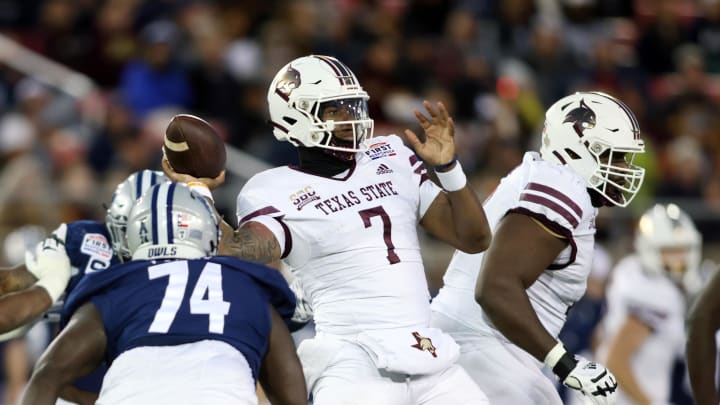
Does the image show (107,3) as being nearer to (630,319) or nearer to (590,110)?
(630,319)

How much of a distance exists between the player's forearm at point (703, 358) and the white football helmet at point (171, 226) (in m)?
1.79

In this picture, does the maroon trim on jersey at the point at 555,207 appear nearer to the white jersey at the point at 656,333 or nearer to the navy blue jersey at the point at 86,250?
the navy blue jersey at the point at 86,250

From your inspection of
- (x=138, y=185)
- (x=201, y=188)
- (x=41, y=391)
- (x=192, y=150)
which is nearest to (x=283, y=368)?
(x=41, y=391)

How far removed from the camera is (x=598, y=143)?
15.9 feet

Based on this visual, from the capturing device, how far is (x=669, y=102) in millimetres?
12234

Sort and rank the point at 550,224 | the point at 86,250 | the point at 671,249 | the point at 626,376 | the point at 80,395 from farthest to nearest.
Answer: the point at 671,249
the point at 626,376
the point at 80,395
the point at 86,250
the point at 550,224

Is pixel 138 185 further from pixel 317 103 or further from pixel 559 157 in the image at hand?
pixel 559 157

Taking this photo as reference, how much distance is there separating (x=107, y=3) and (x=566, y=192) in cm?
737

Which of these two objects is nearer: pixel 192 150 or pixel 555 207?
pixel 555 207

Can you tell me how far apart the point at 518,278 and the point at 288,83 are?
1158 millimetres

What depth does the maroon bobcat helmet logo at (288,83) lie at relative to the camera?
4816mm

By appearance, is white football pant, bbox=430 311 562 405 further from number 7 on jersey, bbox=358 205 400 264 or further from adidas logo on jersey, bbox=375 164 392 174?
adidas logo on jersey, bbox=375 164 392 174

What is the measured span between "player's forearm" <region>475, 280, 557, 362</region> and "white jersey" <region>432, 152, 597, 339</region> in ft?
0.49

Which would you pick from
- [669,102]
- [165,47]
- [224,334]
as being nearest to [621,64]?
[669,102]
